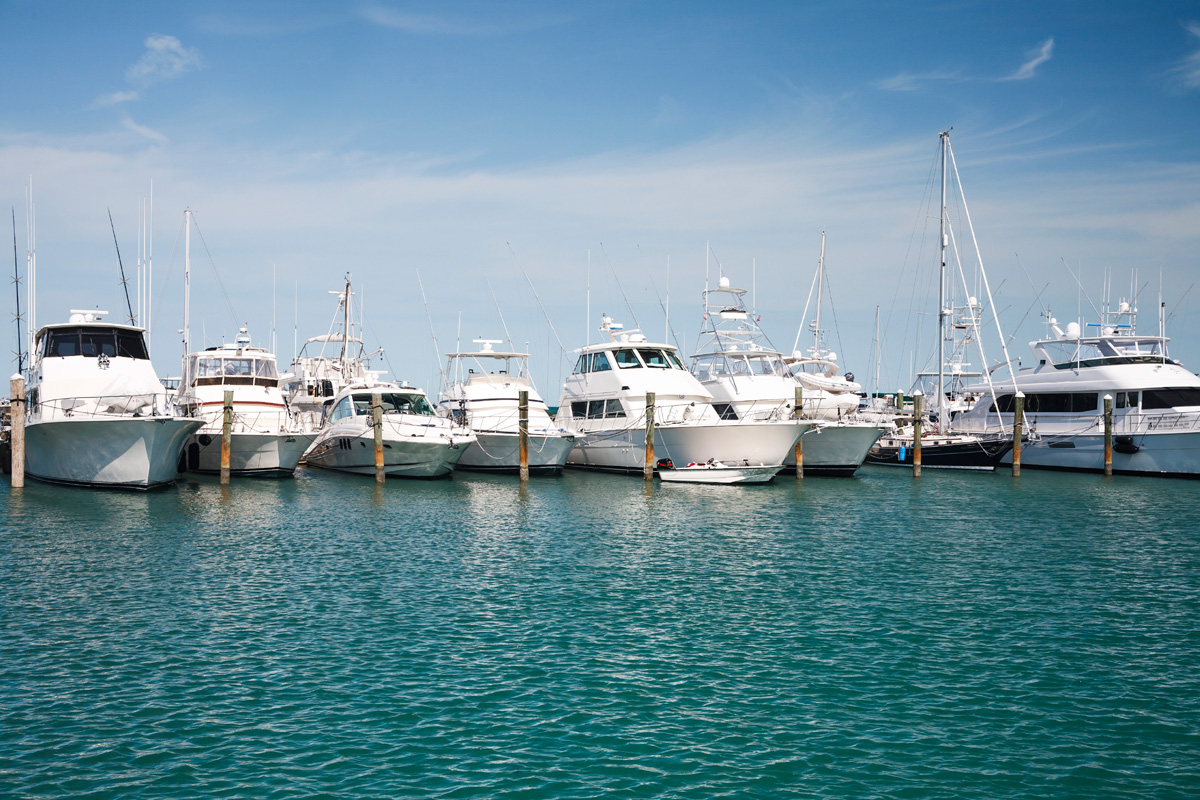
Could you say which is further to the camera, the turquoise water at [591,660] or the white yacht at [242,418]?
the white yacht at [242,418]

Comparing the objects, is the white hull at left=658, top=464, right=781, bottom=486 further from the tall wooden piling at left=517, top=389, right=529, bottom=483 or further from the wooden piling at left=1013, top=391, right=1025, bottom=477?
the wooden piling at left=1013, top=391, right=1025, bottom=477

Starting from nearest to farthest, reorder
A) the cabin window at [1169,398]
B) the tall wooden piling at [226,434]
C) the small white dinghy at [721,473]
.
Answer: the tall wooden piling at [226,434]
the small white dinghy at [721,473]
the cabin window at [1169,398]

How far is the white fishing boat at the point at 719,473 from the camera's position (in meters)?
33.9

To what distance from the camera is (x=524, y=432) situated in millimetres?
35375

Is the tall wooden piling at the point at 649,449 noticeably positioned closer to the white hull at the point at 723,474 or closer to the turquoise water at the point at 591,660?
the white hull at the point at 723,474

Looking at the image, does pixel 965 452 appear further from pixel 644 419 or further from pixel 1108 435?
pixel 644 419

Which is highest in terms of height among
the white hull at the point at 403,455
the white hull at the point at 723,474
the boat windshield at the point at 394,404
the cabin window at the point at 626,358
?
the cabin window at the point at 626,358

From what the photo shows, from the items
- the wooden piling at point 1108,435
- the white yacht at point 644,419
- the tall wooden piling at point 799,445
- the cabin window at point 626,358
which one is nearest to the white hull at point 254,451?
the white yacht at point 644,419

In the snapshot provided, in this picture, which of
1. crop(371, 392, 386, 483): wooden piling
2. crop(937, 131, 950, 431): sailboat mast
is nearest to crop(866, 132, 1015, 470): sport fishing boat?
crop(937, 131, 950, 431): sailboat mast

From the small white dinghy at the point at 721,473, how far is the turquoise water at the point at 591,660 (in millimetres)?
9671

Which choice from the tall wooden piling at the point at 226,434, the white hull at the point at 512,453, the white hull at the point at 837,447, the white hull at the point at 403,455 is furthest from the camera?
the white hull at the point at 837,447

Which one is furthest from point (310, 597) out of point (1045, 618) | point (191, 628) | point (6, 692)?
point (1045, 618)

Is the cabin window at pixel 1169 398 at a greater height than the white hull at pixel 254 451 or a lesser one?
greater

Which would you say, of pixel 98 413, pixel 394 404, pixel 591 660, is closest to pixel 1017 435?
pixel 394 404
